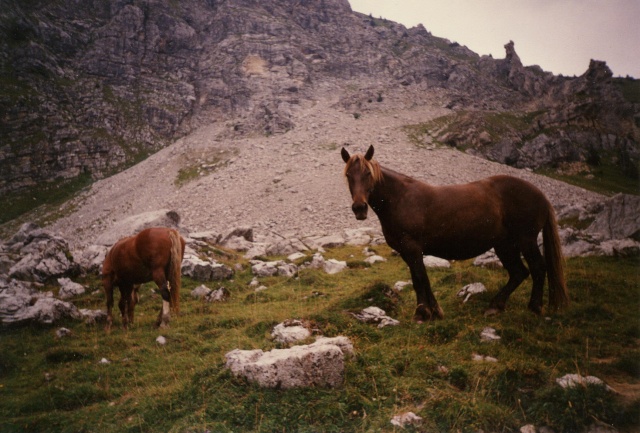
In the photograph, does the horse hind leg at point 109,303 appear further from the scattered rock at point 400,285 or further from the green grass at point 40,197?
the green grass at point 40,197

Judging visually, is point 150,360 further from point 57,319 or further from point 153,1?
point 153,1

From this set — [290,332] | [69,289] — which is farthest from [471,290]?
[69,289]

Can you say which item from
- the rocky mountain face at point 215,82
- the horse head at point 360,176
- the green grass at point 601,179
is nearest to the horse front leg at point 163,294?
the horse head at point 360,176

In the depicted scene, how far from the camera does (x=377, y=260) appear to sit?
1703 centimetres

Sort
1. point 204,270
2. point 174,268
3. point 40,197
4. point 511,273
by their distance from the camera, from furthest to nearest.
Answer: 1. point 40,197
2. point 204,270
3. point 174,268
4. point 511,273

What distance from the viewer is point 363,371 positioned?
5.08 metres

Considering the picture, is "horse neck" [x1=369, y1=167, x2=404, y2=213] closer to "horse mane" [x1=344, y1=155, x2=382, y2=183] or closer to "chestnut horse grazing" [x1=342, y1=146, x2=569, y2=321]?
"chestnut horse grazing" [x1=342, y1=146, x2=569, y2=321]

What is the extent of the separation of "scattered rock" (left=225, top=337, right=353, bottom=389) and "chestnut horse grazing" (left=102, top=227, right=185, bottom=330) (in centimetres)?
511

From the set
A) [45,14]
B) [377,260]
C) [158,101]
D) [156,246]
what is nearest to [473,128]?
[377,260]

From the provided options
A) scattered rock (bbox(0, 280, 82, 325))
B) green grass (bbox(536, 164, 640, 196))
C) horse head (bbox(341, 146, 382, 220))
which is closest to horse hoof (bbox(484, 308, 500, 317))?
horse head (bbox(341, 146, 382, 220))

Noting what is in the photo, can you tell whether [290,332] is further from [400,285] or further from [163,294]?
[400,285]

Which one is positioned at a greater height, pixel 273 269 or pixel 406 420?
pixel 406 420

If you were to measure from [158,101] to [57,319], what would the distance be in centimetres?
7102

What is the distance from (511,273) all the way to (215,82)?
7639 cm
